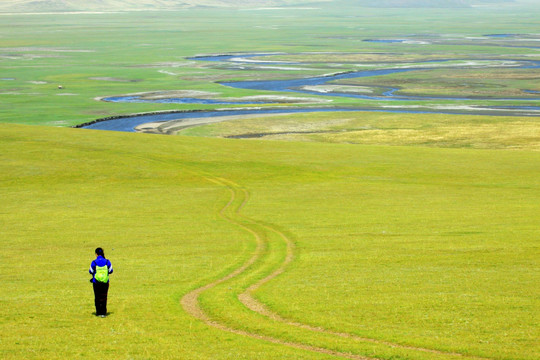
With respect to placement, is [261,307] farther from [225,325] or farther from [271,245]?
[271,245]

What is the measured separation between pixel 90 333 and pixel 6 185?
46174mm

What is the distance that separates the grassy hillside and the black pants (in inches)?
35.3

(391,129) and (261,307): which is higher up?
(261,307)

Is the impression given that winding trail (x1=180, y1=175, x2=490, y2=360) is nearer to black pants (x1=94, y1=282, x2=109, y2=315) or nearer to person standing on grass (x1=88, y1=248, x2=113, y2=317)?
black pants (x1=94, y1=282, x2=109, y2=315)

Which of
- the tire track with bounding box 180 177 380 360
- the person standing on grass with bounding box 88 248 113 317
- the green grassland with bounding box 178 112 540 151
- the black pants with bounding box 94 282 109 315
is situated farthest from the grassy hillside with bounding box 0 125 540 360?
the green grassland with bounding box 178 112 540 151

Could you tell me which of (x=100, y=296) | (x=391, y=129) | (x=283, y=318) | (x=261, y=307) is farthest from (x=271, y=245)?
(x=391, y=129)

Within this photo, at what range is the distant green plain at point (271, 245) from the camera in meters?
24.3

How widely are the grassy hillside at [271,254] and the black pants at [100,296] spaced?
90 centimetres

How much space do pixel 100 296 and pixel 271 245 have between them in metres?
17.4

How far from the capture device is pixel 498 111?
129 meters

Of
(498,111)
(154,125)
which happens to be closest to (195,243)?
(154,125)

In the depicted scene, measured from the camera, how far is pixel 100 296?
86.5 feet

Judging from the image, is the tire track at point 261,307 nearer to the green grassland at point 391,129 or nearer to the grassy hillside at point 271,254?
the grassy hillside at point 271,254

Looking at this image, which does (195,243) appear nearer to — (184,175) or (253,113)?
(184,175)
